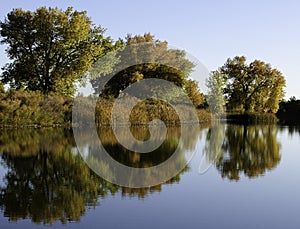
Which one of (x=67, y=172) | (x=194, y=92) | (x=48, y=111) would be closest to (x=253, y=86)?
(x=194, y=92)

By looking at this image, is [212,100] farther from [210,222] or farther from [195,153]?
[210,222]

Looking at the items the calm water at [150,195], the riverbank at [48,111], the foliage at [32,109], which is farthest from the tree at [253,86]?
the calm water at [150,195]

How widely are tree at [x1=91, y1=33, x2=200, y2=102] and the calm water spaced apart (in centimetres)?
2642

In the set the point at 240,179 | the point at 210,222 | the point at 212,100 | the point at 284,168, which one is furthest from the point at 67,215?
the point at 212,100

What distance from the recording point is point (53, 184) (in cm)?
901

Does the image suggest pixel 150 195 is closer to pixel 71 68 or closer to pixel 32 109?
pixel 32 109

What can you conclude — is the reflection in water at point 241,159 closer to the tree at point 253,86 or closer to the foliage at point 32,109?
the foliage at point 32,109

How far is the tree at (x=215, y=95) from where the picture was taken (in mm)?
57312

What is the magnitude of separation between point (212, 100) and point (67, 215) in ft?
170

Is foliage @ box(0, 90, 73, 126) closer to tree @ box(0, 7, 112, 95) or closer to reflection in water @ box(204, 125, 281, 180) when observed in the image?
tree @ box(0, 7, 112, 95)

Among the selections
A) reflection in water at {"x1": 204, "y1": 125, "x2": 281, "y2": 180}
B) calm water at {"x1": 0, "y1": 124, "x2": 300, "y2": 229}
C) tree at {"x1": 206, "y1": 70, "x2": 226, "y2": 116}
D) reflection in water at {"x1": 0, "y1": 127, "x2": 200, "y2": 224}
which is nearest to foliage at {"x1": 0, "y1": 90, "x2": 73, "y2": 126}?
reflection in water at {"x1": 0, "y1": 127, "x2": 200, "y2": 224}

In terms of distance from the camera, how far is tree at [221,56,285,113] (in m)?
62.7

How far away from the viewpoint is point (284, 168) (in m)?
12.3

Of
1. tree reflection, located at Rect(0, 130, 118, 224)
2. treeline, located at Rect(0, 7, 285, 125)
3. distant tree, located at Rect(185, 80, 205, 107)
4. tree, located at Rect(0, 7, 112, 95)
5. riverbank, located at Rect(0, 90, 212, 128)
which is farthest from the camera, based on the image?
distant tree, located at Rect(185, 80, 205, 107)
